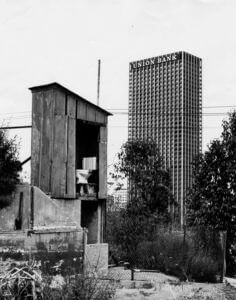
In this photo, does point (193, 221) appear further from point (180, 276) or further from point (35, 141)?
point (35, 141)

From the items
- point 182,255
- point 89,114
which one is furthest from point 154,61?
point 182,255

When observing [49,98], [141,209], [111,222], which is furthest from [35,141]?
[141,209]

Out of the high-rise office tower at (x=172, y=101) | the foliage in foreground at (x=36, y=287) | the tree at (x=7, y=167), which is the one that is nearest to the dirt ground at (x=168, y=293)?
the foliage in foreground at (x=36, y=287)

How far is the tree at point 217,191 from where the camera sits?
2123 centimetres

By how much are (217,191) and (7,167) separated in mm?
8705

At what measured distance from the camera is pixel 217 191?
21.4m

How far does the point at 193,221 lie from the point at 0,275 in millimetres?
13425

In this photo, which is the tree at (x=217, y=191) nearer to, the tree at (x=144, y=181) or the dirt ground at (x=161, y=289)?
the dirt ground at (x=161, y=289)

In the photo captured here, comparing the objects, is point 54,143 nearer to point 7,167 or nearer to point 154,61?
point 7,167

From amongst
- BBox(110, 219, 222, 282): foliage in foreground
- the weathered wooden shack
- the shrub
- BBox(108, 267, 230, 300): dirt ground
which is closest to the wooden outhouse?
the weathered wooden shack

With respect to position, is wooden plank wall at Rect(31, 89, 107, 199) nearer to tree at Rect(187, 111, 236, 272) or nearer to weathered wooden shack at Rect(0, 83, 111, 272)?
weathered wooden shack at Rect(0, 83, 111, 272)

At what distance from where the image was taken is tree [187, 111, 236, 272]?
21.2 meters

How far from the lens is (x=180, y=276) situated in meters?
17.8

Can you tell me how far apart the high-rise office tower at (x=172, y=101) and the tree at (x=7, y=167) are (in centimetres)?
4945
